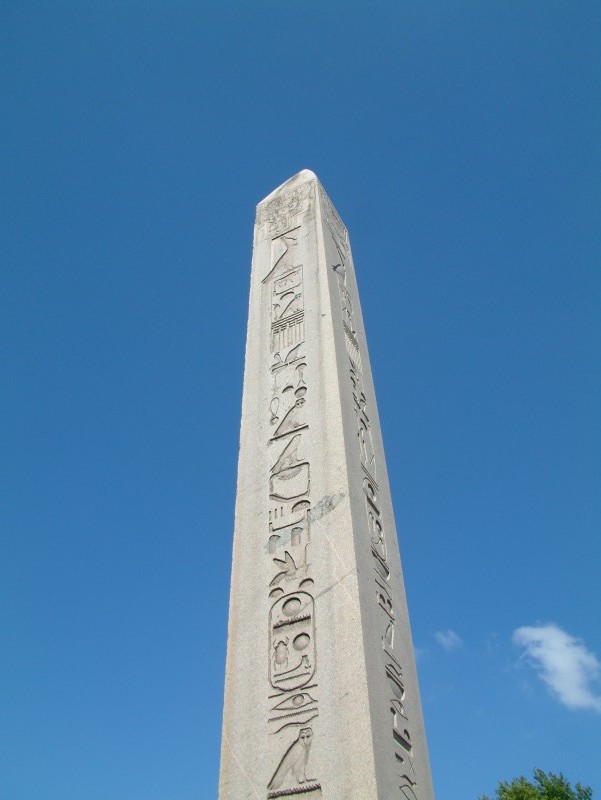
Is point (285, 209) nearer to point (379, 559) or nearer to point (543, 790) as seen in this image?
point (379, 559)

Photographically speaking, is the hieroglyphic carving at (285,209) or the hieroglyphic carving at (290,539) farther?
the hieroglyphic carving at (285,209)

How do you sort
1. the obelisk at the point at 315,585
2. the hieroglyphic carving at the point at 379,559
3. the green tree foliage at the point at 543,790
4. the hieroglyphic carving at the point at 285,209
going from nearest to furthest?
the obelisk at the point at 315,585 < the hieroglyphic carving at the point at 379,559 < the hieroglyphic carving at the point at 285,209 < the green tree foliage at the point at 543,790

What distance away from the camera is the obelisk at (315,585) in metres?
4.10

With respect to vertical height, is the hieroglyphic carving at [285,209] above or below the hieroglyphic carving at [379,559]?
above

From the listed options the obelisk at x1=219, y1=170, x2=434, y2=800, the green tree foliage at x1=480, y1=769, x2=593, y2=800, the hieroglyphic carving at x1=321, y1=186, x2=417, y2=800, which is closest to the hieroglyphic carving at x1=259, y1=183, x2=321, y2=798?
the obelisk at x1=219, y1=170, x2=434, y2=800

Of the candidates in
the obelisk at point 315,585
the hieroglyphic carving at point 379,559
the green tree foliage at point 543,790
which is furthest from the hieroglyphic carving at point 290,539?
the green tree foliage at point 543,790

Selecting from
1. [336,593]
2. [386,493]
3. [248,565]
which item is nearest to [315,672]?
[336,593]

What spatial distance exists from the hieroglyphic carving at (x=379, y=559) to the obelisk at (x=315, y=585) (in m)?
0.02

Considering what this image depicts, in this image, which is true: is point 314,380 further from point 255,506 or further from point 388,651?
point 388,651

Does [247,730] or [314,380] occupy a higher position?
[314,380]

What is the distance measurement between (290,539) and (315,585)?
1.60 ft

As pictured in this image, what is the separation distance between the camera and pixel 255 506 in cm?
569

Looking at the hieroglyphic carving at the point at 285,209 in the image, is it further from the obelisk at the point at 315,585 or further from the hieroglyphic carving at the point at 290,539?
the obelisk at the point at 315,585

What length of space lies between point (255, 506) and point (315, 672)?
160 centimetres
